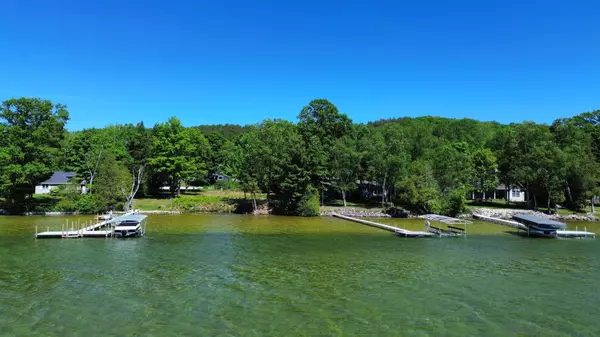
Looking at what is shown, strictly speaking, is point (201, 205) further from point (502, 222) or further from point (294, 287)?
point (294, 287)

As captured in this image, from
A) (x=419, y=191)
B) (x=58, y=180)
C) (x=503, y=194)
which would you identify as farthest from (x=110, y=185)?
(x=503, y=194)

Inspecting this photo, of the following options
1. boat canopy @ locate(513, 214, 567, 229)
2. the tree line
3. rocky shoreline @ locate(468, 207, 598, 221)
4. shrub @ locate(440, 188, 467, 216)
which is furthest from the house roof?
boat canopy @ locate(513, 214, 567, 229)

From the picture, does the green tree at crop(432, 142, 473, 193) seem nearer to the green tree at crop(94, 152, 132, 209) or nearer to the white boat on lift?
the white boat on lift

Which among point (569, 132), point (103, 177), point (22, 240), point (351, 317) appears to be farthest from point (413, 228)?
point (569, 132)

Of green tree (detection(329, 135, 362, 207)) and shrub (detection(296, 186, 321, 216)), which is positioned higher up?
green tree (detection(329, 135, 362, 207))

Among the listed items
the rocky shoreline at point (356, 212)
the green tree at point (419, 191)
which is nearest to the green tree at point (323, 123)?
the rocky shoreline at point (356, 212)

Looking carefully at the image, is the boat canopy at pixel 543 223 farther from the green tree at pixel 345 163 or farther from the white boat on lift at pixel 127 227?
the white boat on lift at pixel 127 227
